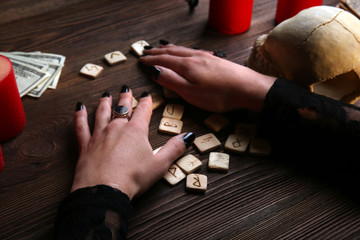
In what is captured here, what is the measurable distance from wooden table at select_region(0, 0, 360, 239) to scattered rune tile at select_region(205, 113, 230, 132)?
16 millimetres

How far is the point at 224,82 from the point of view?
3.37ft

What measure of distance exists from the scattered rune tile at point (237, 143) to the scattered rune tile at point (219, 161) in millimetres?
27

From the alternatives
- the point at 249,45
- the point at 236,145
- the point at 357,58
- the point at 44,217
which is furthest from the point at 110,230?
the point at 249,45

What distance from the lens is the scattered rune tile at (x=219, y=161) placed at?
914 mm

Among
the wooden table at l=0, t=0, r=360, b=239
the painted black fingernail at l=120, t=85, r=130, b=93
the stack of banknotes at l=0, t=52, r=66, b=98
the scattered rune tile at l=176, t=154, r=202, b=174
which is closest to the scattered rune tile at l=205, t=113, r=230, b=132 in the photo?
the wooden table at l=0, t=0, r=360, b=239

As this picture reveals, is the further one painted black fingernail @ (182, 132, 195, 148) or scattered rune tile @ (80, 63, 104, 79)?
scattered rune tile @ (80, 63, 104, 79)

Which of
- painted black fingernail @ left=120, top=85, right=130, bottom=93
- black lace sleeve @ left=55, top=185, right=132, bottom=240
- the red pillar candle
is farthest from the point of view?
the red pillar candle

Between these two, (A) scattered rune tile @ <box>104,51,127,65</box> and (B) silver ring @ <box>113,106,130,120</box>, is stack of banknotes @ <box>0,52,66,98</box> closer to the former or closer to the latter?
(A) scattered rune tile @ <box>104,51,127,65</box>

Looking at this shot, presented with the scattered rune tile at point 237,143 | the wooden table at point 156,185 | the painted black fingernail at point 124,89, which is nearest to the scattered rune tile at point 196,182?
the wooden table at point 156,185

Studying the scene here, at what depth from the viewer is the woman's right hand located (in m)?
1.02

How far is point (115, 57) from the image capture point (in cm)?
123

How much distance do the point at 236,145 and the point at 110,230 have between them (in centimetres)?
40

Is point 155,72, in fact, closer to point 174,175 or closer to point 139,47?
point 139,47

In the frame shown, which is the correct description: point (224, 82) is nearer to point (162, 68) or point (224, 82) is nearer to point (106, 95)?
point (162, 68)
